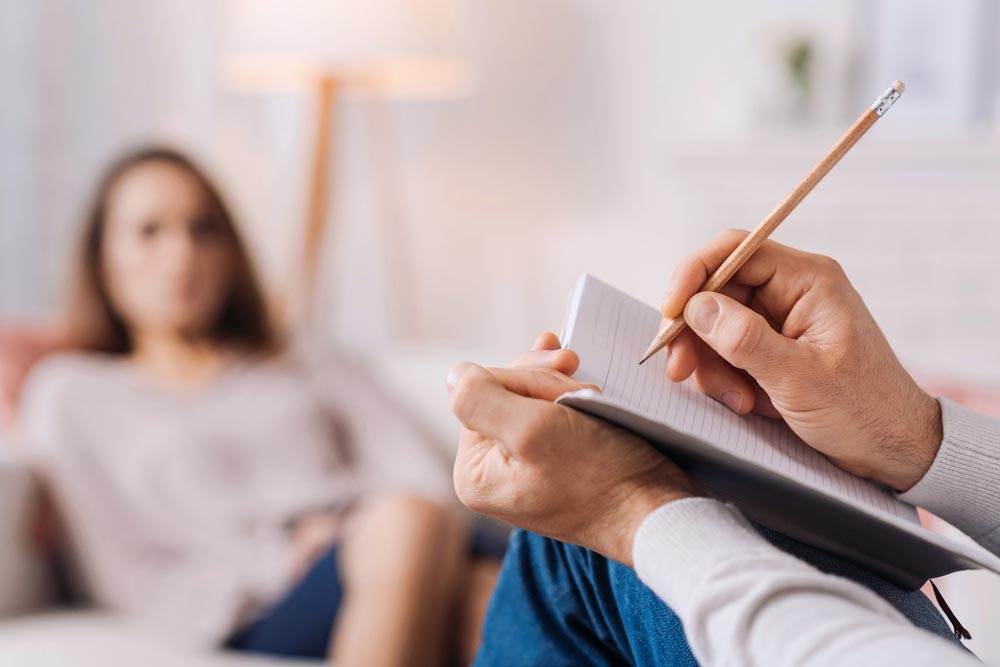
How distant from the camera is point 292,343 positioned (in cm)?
184

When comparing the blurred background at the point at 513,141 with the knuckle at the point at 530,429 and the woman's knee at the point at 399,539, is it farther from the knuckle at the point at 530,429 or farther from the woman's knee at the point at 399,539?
the knuckle at the point at 530,429

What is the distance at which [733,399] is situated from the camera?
0.71 meters

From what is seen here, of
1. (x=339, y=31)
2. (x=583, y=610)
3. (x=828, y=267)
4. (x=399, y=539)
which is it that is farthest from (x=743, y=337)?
(x=339, y=31)

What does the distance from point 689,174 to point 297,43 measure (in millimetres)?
1019

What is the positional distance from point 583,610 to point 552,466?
8.2 inches

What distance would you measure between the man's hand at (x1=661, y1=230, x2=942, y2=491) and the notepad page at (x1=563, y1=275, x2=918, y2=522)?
13 mm

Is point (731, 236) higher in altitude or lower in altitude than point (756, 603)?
higher

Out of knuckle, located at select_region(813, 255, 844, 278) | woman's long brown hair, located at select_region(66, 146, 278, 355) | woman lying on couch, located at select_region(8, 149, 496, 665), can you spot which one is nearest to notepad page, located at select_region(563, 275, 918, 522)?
knuckle, located at select_region(813, 255, 844, 278)

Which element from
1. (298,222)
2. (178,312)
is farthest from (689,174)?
(178,312)

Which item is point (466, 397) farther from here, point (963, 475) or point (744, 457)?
point (963, 475)

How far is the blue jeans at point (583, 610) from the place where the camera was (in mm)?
648

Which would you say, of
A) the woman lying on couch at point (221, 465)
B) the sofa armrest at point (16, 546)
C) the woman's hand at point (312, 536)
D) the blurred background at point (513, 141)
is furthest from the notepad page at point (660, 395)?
the blurred background at point (513, 141)

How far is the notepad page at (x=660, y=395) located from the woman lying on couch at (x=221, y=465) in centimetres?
73

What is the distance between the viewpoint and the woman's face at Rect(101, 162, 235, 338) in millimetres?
1697
